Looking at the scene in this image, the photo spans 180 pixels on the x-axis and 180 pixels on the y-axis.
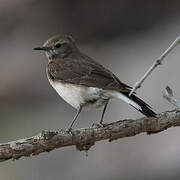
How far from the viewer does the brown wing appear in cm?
718

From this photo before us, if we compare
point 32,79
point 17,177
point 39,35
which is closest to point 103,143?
point 17,177

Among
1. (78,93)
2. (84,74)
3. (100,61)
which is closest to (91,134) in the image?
(78,93)

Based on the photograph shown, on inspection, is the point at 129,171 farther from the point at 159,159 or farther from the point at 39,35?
the point at 39,35

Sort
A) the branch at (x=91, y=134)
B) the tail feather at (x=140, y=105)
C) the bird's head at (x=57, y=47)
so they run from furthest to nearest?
the bird's head at (x=57, y=47)
the tail feather at (x=140, y=105)
the branch at (x=91, y=134)

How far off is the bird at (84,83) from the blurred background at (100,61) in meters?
3.05

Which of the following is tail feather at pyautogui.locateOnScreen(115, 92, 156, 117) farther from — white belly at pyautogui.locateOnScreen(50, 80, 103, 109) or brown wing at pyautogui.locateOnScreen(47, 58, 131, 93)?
white belly at pyautogui.locateOnScreen(50, 80, 103, 109)

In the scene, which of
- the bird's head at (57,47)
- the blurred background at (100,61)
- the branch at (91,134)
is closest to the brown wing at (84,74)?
the bird's head at (57,47)

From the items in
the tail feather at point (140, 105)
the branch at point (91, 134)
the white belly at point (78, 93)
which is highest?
the white belly at point (78, 93)

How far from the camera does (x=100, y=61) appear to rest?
1388 cm

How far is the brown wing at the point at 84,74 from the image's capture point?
7184 millimetres

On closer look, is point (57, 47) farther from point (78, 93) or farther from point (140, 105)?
point (140, 105)

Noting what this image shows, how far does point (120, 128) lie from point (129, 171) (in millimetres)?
4349

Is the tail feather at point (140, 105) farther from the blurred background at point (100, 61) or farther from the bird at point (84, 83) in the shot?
the blurred background at point (100, 61)

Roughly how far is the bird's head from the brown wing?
21cm
